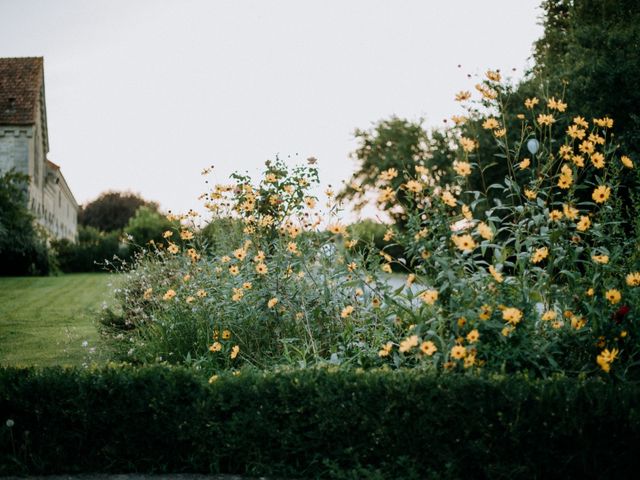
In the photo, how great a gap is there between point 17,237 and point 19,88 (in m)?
8.41

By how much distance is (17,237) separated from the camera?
2045 cm

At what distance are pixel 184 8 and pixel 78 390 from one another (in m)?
7.51

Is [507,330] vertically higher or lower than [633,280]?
lower

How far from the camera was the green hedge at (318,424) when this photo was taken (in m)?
3.17

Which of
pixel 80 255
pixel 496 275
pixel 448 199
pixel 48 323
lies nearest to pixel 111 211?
pixel 80 255

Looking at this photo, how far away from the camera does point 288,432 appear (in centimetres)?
348

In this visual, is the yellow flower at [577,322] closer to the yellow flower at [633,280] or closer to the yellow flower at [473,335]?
the yellow flower at [633,280]

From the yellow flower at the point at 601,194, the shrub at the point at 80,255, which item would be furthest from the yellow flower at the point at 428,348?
the shrub at the point at 80,255

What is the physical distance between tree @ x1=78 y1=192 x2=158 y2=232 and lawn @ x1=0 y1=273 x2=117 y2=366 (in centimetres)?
4244

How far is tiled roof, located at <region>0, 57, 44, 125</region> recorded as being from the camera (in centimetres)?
2392

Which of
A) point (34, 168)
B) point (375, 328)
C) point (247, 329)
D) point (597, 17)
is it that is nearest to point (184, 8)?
point (247, 329)

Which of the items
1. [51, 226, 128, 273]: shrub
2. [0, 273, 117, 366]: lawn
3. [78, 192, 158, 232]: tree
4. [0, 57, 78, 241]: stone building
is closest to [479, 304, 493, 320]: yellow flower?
[0, 273, 117, 366]: lawn

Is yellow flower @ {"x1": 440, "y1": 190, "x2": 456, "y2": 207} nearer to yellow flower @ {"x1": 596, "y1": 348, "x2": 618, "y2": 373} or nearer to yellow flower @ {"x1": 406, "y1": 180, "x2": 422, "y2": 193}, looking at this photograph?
yellow flower @ {"x1": 406, "y1": 180, "x2": 422, "y2": 193}

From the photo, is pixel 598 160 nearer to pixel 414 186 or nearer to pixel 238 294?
pixel 414 186
